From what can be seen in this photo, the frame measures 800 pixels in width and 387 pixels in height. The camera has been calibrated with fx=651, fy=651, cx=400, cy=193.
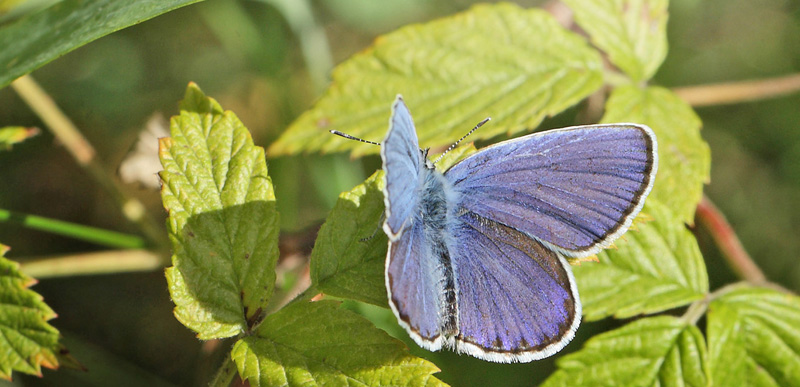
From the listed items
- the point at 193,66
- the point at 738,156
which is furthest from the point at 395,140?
the point at 738,156

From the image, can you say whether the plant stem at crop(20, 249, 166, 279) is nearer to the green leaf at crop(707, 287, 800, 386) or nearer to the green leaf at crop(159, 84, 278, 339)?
the green leaf at crop(159, 84, 278, 339)

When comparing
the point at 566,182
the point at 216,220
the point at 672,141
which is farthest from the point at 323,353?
the point at 672,141

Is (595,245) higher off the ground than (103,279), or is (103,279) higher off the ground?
(595,245)

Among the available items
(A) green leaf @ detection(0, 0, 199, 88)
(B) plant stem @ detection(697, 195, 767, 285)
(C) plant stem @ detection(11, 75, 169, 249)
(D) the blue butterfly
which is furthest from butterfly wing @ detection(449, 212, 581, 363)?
(C) plant stem @ detection(11, 75, 169, 249)

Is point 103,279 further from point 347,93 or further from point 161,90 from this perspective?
point 347,93

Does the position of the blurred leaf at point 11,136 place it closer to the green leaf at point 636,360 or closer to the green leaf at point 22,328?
the green leaf at point 22,328

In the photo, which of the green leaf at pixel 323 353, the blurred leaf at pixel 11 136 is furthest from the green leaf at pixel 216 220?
the blurred leaf at pixel 11 136

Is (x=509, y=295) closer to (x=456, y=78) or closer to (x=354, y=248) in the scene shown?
(x=354, y=248)
